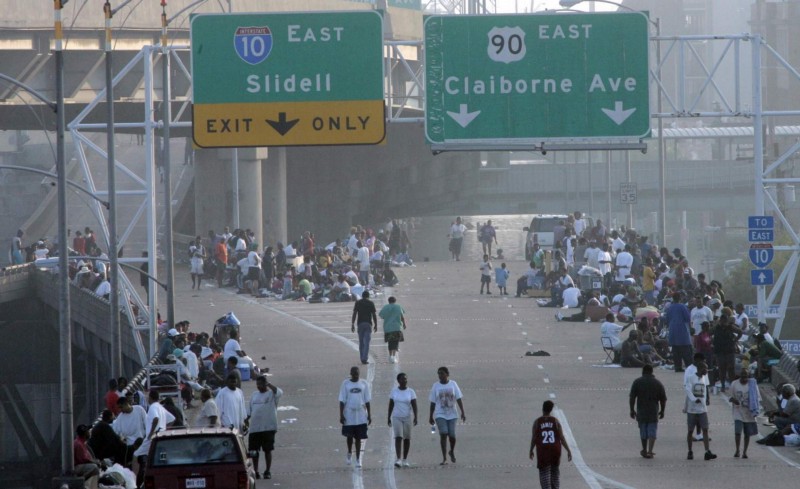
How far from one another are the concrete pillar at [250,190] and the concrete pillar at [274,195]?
11.2 ft

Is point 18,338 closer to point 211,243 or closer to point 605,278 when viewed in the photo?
point 211,243

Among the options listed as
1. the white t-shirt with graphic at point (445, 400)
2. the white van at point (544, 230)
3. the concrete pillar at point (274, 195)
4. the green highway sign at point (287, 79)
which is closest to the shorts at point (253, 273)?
the white van at point (544, 230)

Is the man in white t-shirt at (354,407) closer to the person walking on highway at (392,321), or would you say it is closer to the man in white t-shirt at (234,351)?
the man in white t-shirt at (234,351)

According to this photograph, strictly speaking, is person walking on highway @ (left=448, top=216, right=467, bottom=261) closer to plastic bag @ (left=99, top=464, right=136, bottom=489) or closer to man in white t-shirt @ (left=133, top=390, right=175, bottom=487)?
man in white t-shirt @ (left=133, top=390, right=175, bottom=487)

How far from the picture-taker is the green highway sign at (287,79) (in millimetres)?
26484

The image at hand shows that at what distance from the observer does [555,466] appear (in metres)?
16.8

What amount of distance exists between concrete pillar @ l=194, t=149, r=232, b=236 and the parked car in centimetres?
3982

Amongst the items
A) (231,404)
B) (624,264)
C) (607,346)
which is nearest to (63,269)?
(231,404)

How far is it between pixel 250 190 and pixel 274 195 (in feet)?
12.5

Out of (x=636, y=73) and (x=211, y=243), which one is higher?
(x=636, y=73)

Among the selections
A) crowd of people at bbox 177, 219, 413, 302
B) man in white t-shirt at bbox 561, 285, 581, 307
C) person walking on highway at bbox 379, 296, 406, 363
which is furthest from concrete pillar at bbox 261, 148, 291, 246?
person walking on highway at bbox 379, 296, 406, 363

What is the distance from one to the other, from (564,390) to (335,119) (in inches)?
257

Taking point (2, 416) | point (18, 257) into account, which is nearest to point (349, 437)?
point (18, 257)

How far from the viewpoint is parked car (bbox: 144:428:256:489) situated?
1599cm
